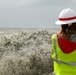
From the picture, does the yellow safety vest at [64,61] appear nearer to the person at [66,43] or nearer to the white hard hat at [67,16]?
the person at [66,43]

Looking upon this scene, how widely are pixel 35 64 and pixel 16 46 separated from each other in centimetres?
247

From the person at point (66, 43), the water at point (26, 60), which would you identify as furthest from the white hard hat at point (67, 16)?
the water at point (26, 60)

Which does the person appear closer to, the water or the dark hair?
the dark hair

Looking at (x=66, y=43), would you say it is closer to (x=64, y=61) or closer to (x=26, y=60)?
(x=64, y=61)

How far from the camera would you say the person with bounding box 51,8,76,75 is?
436 centimetres

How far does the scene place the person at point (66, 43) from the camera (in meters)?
4.36

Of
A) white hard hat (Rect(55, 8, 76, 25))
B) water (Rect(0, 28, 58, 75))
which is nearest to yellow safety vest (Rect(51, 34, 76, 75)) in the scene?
white hard hat (Rect(55, 8, 76, 25))

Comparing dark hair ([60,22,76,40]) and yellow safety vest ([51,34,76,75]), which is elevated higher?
dark hair ([60,22,76,40])

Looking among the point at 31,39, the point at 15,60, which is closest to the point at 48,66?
the point at 15,60

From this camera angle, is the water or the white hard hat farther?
the water

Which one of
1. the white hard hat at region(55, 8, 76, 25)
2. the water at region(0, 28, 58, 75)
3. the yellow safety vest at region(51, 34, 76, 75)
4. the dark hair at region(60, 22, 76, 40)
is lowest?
the water at region(0, 28, 58, 75)

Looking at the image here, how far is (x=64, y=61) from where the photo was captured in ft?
14.5

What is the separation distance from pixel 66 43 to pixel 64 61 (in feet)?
0.84

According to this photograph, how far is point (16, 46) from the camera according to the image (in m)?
12.0
